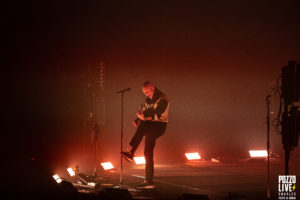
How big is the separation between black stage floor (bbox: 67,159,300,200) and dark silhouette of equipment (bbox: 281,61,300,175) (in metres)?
0.89

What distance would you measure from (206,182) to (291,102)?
2.22 m

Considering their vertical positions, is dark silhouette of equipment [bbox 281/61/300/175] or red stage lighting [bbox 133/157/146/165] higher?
dark silhouette of equipment [bbox 281/61/300/175]

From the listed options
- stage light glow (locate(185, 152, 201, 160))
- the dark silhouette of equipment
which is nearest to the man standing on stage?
the dark silhouette of equipment

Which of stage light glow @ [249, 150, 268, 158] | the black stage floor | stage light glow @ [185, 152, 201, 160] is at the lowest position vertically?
the black stage floor

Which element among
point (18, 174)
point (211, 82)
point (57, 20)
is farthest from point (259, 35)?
point (18, 174)

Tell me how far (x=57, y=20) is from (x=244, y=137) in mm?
6328

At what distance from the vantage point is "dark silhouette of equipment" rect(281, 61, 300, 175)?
407 cm

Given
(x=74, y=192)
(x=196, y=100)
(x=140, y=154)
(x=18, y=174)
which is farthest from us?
(x=196, y=100)

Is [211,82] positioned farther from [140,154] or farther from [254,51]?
[140,154]

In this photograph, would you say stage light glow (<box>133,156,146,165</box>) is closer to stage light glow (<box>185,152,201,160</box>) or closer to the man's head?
stage light glow (<box>185,152,201,160</box>)

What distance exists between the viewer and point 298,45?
987 cm

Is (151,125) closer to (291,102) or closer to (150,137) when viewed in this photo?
(150,137)

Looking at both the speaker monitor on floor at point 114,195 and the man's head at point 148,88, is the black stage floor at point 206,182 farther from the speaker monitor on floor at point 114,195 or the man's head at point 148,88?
the man's head at point 148,88

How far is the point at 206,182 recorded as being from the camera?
5.69 metres
